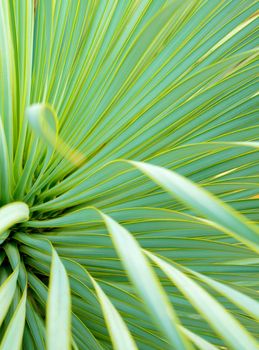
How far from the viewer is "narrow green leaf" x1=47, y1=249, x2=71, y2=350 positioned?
1.31 ft

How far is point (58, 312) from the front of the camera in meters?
0.44

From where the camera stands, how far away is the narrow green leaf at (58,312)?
40cm

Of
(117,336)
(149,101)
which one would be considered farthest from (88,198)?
(117,336)

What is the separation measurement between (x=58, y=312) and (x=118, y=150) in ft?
0.97

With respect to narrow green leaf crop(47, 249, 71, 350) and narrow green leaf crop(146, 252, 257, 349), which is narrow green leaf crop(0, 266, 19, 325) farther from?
narrow green leaf crop(146, 252, 257, 349)

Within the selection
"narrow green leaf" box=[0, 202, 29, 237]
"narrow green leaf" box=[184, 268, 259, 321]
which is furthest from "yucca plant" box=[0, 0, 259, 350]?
"narrow green leaf" box=[184, 268, 259, 321]

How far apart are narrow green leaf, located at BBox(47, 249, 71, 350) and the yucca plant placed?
0.06 metres

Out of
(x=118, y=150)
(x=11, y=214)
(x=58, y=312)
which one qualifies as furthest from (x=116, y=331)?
(x=118, y=150)

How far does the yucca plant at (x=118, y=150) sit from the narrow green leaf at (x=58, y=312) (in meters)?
0.06

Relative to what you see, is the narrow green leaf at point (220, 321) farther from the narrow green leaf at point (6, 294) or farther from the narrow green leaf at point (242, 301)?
the narrow green leaf at point (6, 294)

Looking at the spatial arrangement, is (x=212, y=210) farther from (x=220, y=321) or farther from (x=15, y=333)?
(x=15, y=333)

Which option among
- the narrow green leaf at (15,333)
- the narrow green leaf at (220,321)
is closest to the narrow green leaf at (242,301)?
the narrow green leaf at (220,321)

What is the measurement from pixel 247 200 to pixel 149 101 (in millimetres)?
185

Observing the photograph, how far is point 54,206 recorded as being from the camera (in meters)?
0.66
